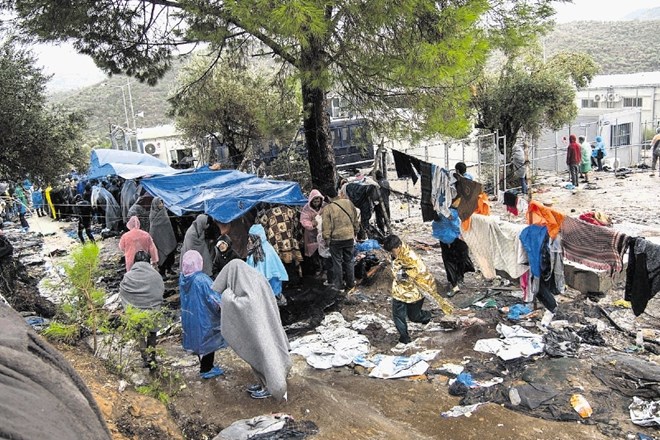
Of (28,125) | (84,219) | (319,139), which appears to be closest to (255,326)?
(319,139)

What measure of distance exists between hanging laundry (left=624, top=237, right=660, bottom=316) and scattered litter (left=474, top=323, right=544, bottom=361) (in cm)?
104

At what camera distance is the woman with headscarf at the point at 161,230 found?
9211 mm

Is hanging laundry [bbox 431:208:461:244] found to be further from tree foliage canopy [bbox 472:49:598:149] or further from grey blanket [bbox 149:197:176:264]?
tree foliage canopy [bbox 472:49:598:149]

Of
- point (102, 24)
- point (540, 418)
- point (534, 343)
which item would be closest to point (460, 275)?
point (534, 343)

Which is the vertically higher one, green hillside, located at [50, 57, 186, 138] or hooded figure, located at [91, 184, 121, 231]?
green hillside, located at [50, 57, 186, 138]

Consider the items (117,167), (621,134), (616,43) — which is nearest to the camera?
(117,167)

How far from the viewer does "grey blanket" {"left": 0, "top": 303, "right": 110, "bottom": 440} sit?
1.13 m

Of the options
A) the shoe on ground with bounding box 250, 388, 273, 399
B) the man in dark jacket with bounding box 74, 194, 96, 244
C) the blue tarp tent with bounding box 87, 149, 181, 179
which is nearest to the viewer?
the shoe on ground with bounding box 250, 388, 273, 399

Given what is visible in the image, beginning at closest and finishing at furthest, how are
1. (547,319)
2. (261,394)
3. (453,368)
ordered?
(261,394)
(453,368)
(547,319)

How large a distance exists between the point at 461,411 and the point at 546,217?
2544mm

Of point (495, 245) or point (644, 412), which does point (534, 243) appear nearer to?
point (495, 245)

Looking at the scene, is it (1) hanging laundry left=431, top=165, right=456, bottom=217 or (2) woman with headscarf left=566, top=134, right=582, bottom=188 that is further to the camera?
(2) woman with headscarf left=566, top=134, right=582, bottom=188

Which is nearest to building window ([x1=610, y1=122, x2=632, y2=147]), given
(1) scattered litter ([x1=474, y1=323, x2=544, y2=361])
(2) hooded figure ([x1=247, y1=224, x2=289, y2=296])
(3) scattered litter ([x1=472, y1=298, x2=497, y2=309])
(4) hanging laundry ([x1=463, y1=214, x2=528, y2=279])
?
(4) hanging laundry ([x1=463, y1=214, x2=528, y2=279])

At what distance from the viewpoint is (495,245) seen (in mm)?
7012
